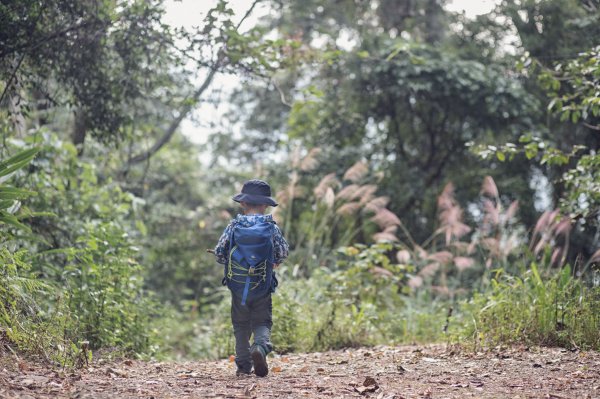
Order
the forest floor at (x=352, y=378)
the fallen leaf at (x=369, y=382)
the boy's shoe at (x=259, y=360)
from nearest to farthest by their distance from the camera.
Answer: the forest floor at (x=352, y=378)
the fallen leaf at (x=369, y=382)
the boy's shoe at (x=259, y=360)

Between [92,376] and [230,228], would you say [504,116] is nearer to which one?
[230,228]

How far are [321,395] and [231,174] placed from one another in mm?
12907

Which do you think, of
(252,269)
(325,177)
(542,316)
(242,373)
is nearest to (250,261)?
A: (252,269)

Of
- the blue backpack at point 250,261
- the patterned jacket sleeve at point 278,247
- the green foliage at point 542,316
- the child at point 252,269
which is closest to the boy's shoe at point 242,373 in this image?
the child at point 252,269

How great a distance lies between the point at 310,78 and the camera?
14.9m

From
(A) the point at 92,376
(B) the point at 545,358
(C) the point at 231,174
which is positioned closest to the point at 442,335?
(B) the point at 545,358

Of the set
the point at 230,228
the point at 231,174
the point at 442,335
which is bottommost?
the point at 442,335

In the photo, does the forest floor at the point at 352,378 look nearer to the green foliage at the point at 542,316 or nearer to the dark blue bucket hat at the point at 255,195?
the green foliage at the point at 542,316

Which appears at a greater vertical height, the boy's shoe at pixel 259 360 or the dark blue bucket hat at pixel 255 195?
the dark blue bucket hat at pixel 255 195

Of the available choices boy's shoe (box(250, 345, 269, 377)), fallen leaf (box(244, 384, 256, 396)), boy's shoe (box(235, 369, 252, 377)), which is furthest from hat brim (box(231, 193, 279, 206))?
fallen leaf (box(244, 384, 256, 396))

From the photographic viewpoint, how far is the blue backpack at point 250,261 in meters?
4.80

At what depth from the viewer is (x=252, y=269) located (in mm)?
4785

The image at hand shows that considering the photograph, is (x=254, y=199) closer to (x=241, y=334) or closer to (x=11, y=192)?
(x=241, y=334)

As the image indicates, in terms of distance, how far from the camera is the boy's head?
4.99m
